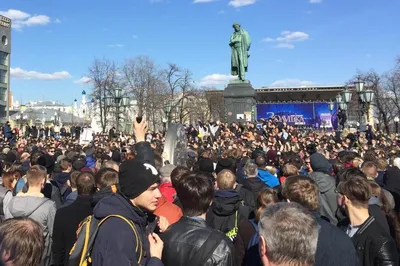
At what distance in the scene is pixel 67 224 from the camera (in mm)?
4574

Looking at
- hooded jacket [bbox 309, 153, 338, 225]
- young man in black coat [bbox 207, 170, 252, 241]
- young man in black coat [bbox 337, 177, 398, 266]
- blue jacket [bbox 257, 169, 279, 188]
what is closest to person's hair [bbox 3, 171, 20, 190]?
young man in black coat [bbox 207, 170, 252, 241]

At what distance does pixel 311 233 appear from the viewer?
2377 millimetres

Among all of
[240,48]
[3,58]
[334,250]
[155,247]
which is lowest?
[334,250]

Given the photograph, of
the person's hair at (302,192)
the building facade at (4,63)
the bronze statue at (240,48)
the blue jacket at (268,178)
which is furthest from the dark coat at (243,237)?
the building facade at (4,63)

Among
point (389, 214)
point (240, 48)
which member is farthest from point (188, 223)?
point (240, 48)

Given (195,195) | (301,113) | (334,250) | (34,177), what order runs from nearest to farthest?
1. (334,250)
2. (195,195)
3. (34,177)
4. (301,113)

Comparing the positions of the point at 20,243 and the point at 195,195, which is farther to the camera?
the point at 195,195

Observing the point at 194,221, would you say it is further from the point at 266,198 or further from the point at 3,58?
the point at 3,58

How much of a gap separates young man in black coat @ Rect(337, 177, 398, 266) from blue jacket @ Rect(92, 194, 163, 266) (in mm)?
1929

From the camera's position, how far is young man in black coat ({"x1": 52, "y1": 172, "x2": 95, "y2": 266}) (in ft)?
15.0

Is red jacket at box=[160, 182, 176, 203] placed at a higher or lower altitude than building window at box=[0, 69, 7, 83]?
lower

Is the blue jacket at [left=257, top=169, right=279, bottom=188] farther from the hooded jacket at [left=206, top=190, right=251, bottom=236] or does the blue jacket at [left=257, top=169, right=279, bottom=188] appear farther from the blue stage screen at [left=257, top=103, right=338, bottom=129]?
the blue stage screen at [left=257, top=103, right=338, bottom=129]

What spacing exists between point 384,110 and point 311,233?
6882 cm

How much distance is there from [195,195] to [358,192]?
61.2 inches
